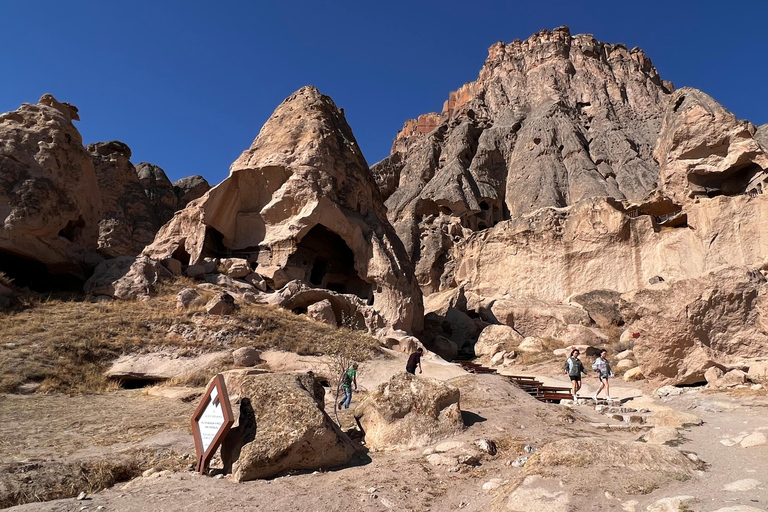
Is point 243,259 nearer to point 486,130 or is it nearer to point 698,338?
point 698,338

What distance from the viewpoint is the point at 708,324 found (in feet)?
31.9

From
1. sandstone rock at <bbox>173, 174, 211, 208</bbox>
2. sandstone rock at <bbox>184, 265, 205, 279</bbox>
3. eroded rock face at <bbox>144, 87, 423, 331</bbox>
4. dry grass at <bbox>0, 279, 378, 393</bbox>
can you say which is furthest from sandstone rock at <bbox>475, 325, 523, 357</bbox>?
sandstone rock at <bbox>173, 174, 211, 208</bbox>

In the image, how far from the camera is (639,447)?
13.5 ft

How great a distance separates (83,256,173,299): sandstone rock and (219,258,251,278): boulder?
90.0 inches

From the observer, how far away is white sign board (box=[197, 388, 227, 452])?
183 inches

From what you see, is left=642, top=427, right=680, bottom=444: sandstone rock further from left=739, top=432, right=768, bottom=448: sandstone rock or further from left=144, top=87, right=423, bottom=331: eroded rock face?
left=144, top=87, right=423, bottom=331: eroded rock face

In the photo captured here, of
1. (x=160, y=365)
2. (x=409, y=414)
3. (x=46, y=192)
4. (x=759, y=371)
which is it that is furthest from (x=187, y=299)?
(x=759, y=371)

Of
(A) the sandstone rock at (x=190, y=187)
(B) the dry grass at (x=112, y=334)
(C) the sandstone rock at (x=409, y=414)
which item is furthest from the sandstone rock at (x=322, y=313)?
(A) the sandstone rock at (x=190, y=187)

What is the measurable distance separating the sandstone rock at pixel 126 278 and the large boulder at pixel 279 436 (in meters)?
10.8

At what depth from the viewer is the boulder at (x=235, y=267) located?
688 inches

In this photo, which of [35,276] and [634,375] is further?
[35,276]

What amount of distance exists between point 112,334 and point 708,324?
13673 mm

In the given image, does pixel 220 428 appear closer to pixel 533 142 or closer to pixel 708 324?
pixel 708 324

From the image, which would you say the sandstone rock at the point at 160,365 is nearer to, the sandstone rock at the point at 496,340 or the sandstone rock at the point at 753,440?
the sandstone rock at the point at 753,440
